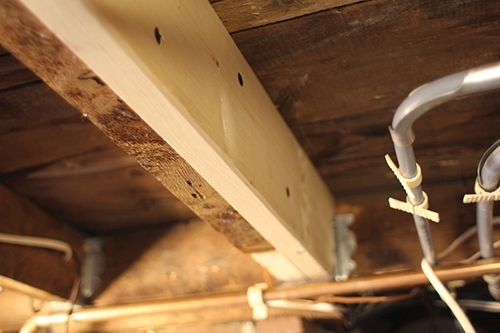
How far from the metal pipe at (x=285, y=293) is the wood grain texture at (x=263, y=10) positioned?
47cm

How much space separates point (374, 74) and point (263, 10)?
21cm

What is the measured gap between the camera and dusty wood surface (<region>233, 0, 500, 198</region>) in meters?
0.63

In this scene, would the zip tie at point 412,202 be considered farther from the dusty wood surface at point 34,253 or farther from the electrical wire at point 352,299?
the dusty wood surface at point 34,253

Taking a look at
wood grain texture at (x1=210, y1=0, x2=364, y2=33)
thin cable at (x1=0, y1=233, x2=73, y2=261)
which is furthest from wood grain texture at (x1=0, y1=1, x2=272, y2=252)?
thin cable at (x1=0, y1=233, x2=73, y2=261)

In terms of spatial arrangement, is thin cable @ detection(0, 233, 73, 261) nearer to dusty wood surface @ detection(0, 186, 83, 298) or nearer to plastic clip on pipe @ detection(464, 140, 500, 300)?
dusty wood surface @ detection(0, 186, 83, 298)

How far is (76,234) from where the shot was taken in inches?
44.1

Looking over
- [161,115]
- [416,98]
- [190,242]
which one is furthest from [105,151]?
[416,98]

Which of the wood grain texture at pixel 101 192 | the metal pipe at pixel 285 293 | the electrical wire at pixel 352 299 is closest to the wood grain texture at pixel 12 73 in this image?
the wood grain texture at pixel 101 192

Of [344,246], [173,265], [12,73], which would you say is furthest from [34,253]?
[344,246]

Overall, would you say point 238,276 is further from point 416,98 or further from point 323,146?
point 416,98

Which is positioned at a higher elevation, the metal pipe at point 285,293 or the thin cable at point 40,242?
the thin cable at point 40,242

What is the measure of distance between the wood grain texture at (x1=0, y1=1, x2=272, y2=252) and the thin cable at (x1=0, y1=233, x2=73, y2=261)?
1.36 ft

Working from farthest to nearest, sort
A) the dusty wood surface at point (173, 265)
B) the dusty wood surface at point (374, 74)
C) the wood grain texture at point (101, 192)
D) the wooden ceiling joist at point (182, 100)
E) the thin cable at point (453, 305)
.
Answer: the dusty wood surface at point (173, 265) < the wood grain texture at point (101, 192) < the thin cable at point (453, 305) < the dusty wood surface at point (374, 74) < the wooden ceiling joist at point (182, 100)

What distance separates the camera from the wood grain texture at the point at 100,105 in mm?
408
